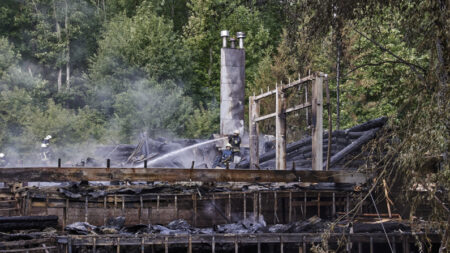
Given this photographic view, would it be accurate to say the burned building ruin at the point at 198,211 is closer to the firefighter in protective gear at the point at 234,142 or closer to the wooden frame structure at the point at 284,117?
the wooden frame structure at the point at 284,117

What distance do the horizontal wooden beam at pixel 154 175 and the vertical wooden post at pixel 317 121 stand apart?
5.87 ft

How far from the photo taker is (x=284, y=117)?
65.9ft

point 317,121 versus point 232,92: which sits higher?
point 232,92

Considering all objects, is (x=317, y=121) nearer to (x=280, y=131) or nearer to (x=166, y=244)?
(x=280, y=131)

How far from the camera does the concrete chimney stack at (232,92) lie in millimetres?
29547

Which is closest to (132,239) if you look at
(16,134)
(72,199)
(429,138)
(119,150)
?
(72,199)

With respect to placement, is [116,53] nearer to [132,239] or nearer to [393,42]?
[393,42]

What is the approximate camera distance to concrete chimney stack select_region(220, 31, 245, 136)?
29547mm

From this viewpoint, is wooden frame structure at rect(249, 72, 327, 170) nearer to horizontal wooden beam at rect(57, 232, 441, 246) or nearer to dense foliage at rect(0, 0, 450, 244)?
horizontal wooden beam at rect(57, 232, 441, 246)

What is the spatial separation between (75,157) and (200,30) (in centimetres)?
1600

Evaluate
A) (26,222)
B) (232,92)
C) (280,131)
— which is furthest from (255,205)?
(232,92)

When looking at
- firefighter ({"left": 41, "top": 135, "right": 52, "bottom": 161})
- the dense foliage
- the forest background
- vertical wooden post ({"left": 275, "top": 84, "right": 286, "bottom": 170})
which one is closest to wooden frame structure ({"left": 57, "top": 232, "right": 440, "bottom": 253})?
vertical wooden post ({"left": 275, "top": 84, "right": 286, "bottom": 170})

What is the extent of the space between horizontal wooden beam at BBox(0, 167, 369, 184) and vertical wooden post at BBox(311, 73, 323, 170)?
5.87ft

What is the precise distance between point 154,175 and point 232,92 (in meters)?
15.1
